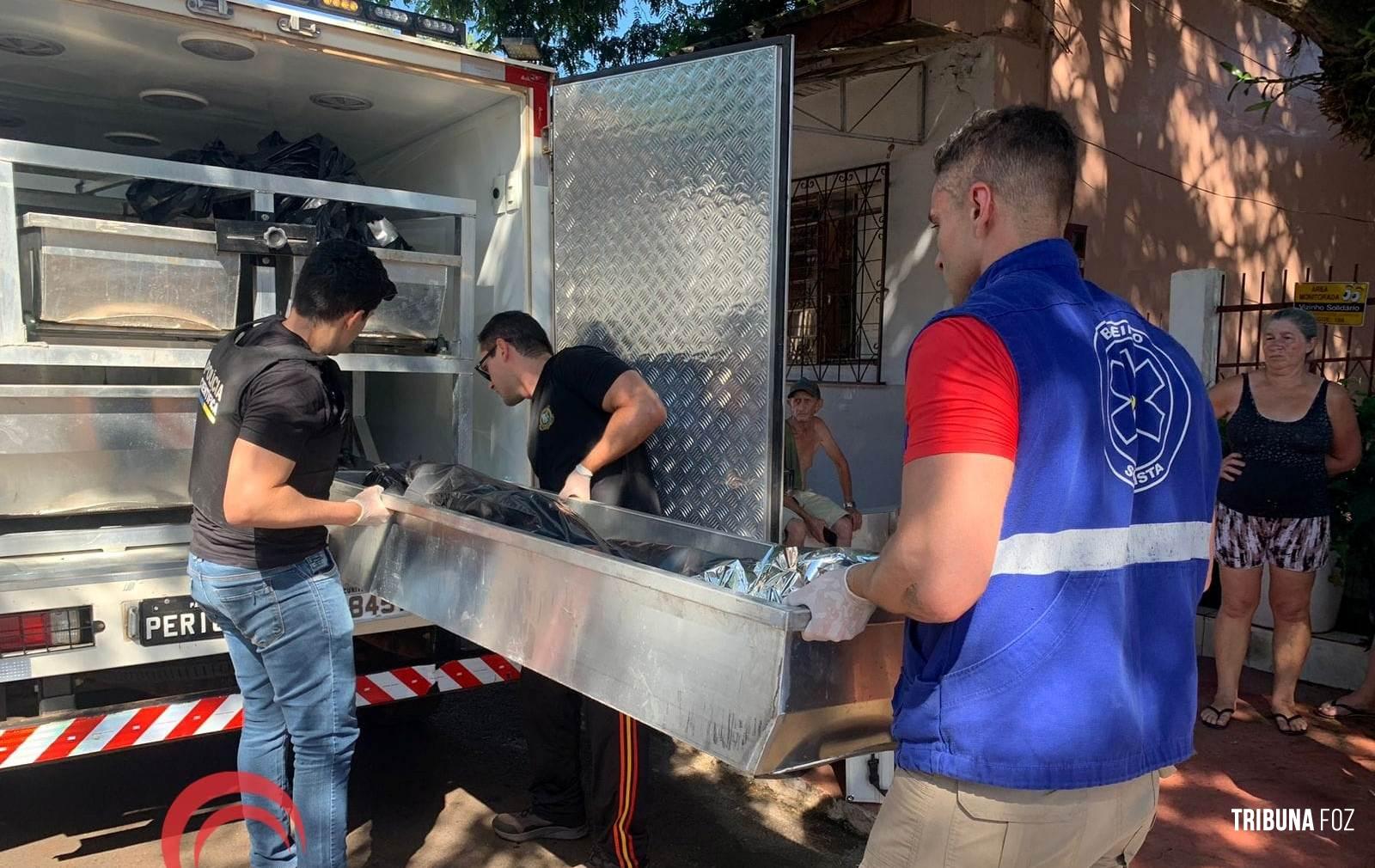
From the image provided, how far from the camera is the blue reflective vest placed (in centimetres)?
135

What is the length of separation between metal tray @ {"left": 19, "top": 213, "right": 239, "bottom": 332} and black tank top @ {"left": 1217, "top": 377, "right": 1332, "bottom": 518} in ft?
12.9

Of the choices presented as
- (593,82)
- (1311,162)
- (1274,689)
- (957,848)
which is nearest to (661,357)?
(593,82)

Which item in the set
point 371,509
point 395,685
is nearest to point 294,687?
point 371,509

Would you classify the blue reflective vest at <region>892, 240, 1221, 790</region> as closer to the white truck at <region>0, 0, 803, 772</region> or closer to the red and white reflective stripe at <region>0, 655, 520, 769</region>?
the white truck at <region>0, 0, 803, 772</region>

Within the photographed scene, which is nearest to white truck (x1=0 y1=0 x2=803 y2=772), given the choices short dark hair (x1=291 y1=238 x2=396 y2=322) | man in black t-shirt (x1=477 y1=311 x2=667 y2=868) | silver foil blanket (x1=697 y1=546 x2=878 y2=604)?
man in black t-shirt (x1=477 y1=311 x2=667 y2=868)

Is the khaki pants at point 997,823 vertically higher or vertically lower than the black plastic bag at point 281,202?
lower

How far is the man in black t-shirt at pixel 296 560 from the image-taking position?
2.39 metres

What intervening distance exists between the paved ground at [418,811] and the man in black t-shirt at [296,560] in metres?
0.76

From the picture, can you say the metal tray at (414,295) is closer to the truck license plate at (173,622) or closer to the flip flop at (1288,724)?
the truck license plate at (173,622)

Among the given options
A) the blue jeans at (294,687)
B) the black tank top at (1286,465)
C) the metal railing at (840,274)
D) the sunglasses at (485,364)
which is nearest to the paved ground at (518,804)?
the blue jeans at (294,687)

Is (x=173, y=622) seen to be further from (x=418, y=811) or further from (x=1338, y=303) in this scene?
(x=1338, y=303)

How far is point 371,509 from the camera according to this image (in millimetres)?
2602

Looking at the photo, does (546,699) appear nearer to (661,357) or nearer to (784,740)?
(661,357)

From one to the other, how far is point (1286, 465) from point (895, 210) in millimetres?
3925
